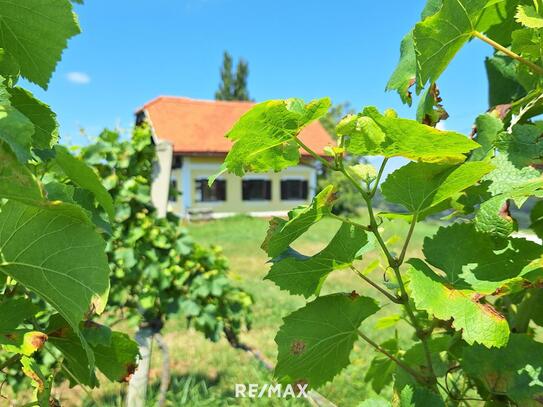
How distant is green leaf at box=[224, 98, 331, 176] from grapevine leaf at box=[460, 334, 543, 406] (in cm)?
49

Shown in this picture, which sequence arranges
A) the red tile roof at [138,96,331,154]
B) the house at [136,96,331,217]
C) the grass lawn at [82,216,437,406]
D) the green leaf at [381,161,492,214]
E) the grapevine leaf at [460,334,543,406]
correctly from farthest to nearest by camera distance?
the house at [136,96,331,217], the red tile roof at [138,96,331,154], the grass lawn at [82,216,437,406], the grapevine leaf at [460,334,543,406], the green leaf at [381,161,492,214]

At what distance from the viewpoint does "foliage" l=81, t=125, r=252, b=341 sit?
3350mm

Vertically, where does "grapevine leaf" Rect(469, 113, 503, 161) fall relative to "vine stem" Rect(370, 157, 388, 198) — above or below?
above

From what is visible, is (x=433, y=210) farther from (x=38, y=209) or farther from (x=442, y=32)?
(x=38, y=209)

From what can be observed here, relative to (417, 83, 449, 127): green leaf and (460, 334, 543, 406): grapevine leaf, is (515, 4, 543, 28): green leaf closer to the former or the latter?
(417, 83, 449, 127): green leaf

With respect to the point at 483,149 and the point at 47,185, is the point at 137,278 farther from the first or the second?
the point at 483,149

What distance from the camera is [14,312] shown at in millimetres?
803

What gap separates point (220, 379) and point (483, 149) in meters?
3.00

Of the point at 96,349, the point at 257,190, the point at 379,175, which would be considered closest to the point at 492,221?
the point at 379,175

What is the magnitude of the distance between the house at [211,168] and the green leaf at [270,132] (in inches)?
670

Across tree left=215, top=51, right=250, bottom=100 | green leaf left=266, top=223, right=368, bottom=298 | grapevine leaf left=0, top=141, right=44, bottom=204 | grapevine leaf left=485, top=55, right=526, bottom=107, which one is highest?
tree left=215, top=51, right=250, bottom=100

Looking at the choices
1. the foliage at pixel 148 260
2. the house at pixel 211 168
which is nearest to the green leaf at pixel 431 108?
the foliage at pixel 148 260

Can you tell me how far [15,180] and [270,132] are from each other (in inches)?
12.6

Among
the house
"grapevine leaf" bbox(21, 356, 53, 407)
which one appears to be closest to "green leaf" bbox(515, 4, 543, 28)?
"grapevine leaf" bbox(21, 356, 53, 407)
